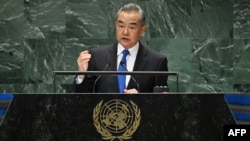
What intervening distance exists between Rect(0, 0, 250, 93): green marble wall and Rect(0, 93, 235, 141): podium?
315 centimetres

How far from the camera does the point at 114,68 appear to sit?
4148 millimetres

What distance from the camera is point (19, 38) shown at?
6168 millimetres

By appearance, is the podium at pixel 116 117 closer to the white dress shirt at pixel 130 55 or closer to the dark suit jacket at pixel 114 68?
the dark suit jacket at pixel 114 68

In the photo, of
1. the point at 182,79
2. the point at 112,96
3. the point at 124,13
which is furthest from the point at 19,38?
the point at 112,96

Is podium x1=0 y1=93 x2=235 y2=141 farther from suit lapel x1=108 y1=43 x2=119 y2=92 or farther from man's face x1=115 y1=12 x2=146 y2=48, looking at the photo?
man's face x1=115 y1=12 x2=146 y2=48

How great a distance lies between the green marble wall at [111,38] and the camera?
617 cm

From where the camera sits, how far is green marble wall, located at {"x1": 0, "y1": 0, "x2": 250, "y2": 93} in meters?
6.17

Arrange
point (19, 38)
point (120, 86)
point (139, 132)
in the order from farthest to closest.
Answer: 1. point (19, 38)
2. point (120, 86)
3. point (139, 132)

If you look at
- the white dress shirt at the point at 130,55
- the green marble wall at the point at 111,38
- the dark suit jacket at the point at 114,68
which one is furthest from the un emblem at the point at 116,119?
the green marble wall at the point at 111,38

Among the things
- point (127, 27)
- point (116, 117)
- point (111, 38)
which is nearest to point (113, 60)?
point (127, 27)

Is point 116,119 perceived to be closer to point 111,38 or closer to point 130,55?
point 130,55

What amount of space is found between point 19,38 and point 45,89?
1.92 feet

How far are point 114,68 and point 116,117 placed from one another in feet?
3.75

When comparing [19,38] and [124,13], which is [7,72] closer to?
[19,38]
